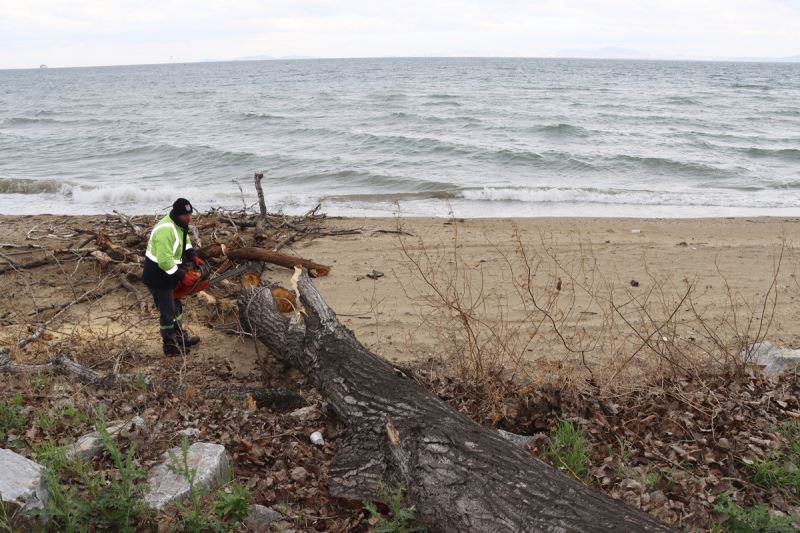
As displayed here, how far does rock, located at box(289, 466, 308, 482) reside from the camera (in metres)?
4.39

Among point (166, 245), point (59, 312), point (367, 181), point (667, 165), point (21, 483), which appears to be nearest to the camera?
point (21, 483)

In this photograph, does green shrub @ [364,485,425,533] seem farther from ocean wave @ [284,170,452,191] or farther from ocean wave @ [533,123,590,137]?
ocean wave @ [533,123,590,137]

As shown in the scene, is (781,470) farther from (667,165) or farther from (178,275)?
(667,165)

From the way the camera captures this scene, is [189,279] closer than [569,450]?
No

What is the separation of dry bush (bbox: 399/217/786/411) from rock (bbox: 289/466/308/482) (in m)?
1.50

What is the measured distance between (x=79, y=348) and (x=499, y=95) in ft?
130

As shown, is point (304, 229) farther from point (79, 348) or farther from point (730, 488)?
point (730, 488)

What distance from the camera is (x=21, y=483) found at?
3617mm

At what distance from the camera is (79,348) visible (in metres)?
6.61

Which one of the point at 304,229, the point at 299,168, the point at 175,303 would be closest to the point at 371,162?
the point at 299,168

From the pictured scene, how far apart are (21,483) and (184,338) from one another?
3276 mm

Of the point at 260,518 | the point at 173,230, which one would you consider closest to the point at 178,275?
the point at 173,230

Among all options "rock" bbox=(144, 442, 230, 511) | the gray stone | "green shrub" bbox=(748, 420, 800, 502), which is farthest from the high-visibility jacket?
"green shrub" bbox=(748, 420, 800, 502)

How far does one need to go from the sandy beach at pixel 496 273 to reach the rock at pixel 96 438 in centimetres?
195
